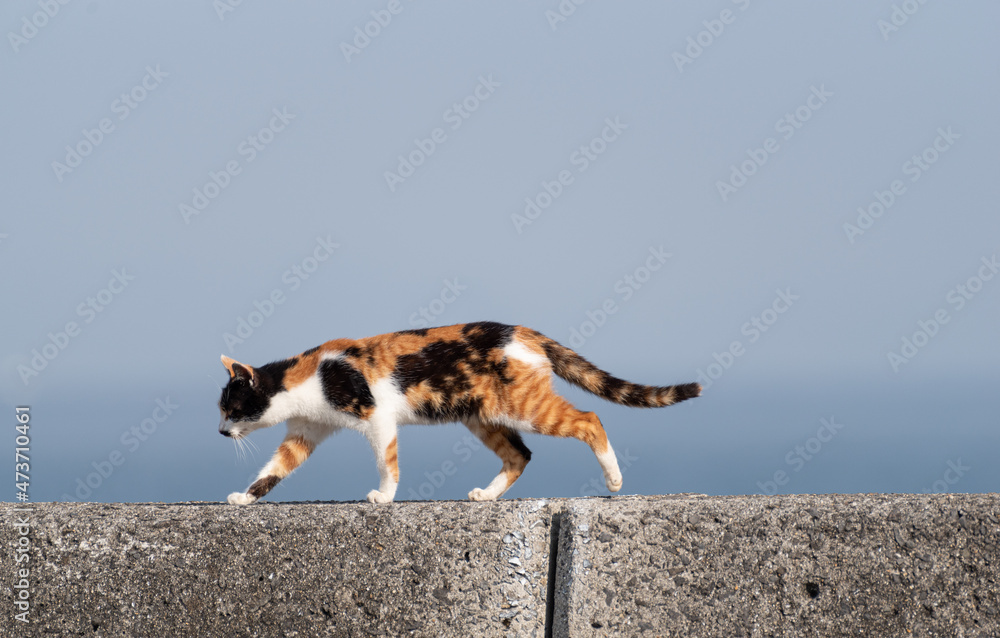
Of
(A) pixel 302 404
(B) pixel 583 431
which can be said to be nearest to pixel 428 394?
(A) pixel 302 404

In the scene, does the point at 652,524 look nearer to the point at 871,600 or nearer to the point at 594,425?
the point at 871,600

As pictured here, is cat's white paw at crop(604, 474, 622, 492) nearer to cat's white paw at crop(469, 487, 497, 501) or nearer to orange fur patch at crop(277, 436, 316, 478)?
cat's white paw at crop(469, 487, 497, 501)

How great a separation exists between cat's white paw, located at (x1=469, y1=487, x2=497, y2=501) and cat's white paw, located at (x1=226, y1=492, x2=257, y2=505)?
3.02 ft

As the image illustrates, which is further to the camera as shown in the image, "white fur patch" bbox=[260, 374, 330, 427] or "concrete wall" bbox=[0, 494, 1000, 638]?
"white fur patch" bbox=[260, 374, 330, 427]

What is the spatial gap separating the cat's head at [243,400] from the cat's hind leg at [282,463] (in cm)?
13

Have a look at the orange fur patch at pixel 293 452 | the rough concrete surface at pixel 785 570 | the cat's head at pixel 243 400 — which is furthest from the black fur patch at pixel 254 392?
the rough concrete surface at pixel 785 570

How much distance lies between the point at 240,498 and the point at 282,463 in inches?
11.4

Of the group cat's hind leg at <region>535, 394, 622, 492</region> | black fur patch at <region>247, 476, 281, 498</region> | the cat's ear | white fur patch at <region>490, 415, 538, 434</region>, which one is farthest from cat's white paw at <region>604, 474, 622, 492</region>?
the cat's ear

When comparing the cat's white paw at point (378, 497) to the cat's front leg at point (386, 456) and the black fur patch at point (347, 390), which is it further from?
the black fur patch at point (347, 390)

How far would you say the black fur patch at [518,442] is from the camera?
3857 mm

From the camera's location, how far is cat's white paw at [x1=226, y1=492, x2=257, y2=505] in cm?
359

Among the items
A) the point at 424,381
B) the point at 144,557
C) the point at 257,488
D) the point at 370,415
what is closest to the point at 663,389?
the point at 424,381

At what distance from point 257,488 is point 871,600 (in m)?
2.44

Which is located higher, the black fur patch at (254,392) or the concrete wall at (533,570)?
the black fur patch at (254,392)
